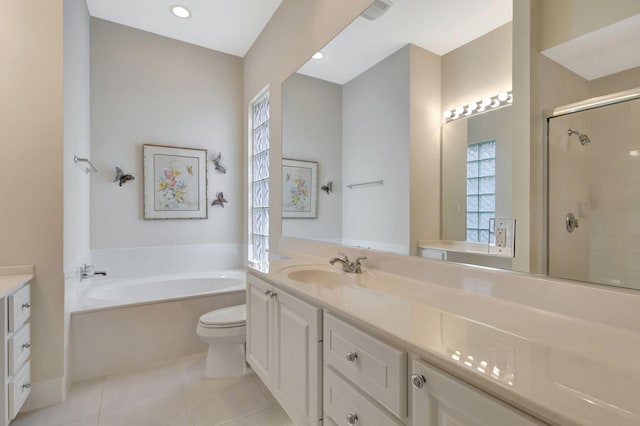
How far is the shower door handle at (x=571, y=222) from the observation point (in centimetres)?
88

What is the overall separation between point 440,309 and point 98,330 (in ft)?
7.69

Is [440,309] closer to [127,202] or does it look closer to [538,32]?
[538,32]

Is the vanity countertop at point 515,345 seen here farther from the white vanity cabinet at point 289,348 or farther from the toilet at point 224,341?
the toilet at point 224,341

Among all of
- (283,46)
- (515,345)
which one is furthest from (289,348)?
(283,46)

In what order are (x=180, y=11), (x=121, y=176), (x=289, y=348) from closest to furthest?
(x=289, y=348) → (x=180, y=11) → (x=121, y=176)

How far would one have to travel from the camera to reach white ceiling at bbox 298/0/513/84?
112 cm

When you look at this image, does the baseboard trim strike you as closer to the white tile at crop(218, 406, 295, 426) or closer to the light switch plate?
the white tile at crop(218, 406, 295, 426)

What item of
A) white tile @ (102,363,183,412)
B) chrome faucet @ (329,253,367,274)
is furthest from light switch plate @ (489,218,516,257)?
white tile @ (102,363,183,412)

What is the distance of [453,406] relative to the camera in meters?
0.63

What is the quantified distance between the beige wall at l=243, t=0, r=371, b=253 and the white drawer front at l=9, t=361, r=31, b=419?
5.41 feet

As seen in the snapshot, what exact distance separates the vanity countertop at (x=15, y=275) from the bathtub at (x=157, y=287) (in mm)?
577

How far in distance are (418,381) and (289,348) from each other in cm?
74

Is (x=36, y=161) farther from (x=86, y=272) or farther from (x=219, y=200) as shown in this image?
(x=219, y=200)

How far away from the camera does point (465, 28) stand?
119 centimetres
